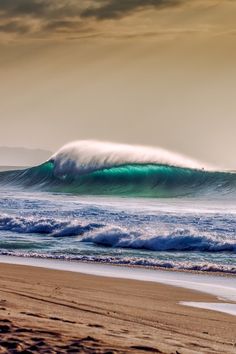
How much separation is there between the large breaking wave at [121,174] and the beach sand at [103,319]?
96.1ft

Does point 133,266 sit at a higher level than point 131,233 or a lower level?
lower

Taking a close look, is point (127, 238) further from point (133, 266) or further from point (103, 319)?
point (103, 319)

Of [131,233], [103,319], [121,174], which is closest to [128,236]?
[131,233]

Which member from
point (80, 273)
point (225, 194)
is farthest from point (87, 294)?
point (225, 194)

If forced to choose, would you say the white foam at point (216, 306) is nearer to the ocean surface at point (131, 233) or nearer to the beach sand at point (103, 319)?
the beach sand at point (103, 319)

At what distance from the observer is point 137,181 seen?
44594mm

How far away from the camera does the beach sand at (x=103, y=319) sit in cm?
534

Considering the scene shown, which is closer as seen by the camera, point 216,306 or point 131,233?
point 216,306

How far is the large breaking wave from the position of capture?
4203cm

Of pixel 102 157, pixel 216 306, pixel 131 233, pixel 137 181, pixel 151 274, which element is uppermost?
pixel 102 157

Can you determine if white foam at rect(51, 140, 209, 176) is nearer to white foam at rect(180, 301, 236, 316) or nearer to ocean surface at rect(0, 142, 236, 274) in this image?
ocean surface at rect(0, 142, 236, 274)

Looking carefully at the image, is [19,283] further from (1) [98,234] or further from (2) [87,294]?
(1) [98,234]

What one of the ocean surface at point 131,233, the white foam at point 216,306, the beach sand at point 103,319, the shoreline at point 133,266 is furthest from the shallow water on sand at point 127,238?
the white foam at point 216,306

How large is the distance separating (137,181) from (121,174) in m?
1.74
